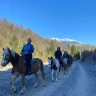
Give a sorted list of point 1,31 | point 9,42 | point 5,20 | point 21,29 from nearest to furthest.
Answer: point 9,42, point 1,31, point 5,20, point 21,29

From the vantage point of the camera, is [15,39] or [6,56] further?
[15,39]

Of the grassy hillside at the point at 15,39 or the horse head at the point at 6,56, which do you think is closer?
the horse head at the point at 6,56

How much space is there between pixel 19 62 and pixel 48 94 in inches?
89.9

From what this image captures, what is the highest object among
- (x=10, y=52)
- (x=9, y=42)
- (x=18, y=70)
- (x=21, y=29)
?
(x=21, y=29)

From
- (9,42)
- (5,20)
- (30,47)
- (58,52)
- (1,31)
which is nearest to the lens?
(30,47)

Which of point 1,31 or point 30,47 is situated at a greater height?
point 1,31

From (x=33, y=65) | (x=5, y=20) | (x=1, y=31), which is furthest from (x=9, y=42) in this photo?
(x=33, y=65)

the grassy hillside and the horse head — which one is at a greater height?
the grassy hillside

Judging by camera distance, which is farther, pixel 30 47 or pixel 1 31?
pixel 1 31

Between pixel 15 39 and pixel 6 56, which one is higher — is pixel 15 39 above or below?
above

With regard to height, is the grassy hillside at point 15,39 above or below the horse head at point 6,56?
above

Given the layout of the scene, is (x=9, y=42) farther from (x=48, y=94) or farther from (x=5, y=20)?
(x=48, y=94)

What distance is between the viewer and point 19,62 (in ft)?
44.1

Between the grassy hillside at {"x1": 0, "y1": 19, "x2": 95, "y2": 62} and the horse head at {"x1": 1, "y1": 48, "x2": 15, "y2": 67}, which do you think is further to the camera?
the grassy hillside at {"x1": 0, "y1": 19, "x2": 95, "y2": 62}
